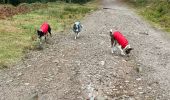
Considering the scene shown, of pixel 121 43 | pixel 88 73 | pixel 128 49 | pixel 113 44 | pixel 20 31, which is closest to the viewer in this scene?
pixel 88 73

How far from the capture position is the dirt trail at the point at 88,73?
16094 mm

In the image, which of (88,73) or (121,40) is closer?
(88,73)

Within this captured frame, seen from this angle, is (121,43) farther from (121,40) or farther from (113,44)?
(113,44)

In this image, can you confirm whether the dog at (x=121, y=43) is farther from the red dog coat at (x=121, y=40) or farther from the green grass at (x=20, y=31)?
the green grass at (x=20, y=31)

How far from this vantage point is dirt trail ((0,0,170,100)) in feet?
52.8

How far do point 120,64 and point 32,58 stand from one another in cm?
502

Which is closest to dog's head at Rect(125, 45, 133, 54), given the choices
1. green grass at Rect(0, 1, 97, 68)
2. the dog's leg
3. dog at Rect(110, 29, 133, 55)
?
dog at Rect(110, 29, 133, 55)

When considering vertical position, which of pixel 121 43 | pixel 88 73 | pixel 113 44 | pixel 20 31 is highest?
pixel 121 43

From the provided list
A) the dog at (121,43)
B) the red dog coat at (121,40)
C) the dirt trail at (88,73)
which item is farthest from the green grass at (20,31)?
the red dog coat at (121,40)

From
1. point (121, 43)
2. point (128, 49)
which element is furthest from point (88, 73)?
point (128, 49)

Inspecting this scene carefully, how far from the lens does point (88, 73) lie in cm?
1842

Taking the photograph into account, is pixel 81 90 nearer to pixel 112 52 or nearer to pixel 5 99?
pixel 5 99

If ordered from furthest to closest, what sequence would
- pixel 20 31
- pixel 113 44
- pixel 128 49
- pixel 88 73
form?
pixel 20 31 < pixel 113 44 < pixel 128 49 < pixel 88 73

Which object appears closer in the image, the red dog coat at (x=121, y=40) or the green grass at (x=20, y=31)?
the red dog coat at (x=121, y=40)
